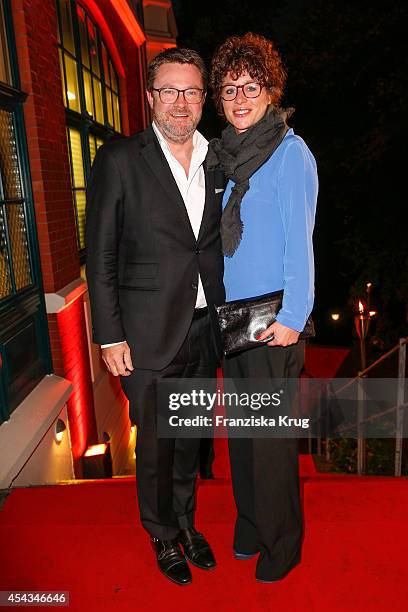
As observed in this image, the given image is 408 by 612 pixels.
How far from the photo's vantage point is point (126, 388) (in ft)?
7.61

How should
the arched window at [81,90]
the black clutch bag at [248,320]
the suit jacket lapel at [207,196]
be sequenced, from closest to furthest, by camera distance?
the black clutch bag at [248,320] < the suit jacket lapel at [207,196] < the arched window at [81,90]

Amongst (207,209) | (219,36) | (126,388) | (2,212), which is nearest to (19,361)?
(2,212)

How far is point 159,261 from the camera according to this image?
2141 mm

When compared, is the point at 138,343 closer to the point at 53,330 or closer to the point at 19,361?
the point at 19,361

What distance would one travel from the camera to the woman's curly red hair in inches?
79.2

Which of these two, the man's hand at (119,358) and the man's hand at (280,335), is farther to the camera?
the man's hand at (119,358)

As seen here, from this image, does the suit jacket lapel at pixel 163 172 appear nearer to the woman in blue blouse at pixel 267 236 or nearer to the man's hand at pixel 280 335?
the woman in blue blouse at pixel 267 236

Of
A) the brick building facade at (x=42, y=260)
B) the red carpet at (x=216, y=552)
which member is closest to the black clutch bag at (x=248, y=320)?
the red carpet at (x=216, y=552)

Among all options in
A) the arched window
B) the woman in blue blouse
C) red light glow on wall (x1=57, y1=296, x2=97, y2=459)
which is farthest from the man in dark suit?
the arched window

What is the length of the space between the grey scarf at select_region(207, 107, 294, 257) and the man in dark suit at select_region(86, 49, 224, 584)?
0.51 ft

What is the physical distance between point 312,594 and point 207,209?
5.61 feet

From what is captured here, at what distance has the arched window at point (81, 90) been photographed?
21.1ft

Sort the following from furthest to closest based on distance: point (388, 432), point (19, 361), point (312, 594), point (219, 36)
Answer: point (219, 36) → point (388, 432) → point (19, 361) → point (312, 594)

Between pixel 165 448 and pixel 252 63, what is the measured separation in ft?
5.50
